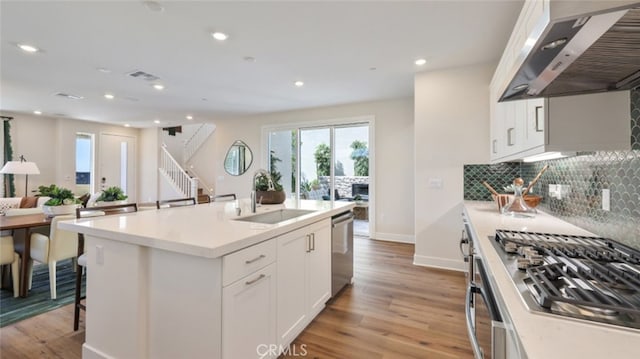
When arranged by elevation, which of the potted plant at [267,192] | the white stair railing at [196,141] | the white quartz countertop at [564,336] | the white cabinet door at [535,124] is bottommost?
the white quartz countertop at [564,336]

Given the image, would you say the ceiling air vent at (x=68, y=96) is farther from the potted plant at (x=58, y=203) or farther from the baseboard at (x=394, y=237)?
the baseboard at (x=394, y=237)

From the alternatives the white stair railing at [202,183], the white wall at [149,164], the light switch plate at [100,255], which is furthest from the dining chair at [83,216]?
the white wall at [149,164]

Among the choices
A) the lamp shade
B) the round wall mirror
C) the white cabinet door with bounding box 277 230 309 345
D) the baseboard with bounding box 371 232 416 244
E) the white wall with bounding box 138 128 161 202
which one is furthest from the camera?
the white wall with bounding box 138 128 161 202

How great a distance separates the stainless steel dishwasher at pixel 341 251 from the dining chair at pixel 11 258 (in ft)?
10.2

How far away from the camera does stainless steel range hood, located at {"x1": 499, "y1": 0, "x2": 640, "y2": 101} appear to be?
2.32 feet

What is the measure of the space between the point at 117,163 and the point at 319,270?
334 inches

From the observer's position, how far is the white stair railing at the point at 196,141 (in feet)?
29.2

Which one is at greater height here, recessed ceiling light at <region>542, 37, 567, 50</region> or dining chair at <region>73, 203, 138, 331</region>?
recessed ceiling light at <region>542, 37, 567, 50</region>

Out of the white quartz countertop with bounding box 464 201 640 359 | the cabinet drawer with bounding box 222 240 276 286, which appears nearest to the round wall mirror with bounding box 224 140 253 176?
the cabinet drawer with bounding box 222 240 276 286

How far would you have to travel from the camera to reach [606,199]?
4.88 feet

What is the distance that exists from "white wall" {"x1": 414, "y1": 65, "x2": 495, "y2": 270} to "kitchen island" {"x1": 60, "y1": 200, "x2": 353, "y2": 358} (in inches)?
89.5

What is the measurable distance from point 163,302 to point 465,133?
353cm

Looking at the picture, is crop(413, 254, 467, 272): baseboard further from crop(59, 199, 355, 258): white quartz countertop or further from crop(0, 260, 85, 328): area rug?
crop(0, 260, 85, 328): area rug

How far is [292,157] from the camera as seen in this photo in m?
6.21
